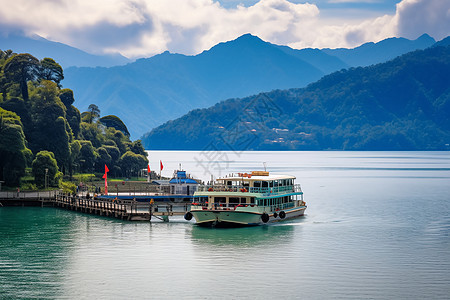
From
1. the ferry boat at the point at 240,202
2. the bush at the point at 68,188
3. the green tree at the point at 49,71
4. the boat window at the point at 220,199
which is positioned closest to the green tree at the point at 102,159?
the green tree at the point at 49,71

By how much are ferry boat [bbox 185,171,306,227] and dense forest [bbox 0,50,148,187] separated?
1818 inches

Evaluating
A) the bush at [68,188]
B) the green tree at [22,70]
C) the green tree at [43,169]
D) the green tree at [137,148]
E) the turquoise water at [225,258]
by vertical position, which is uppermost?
the green tree at [22,70]

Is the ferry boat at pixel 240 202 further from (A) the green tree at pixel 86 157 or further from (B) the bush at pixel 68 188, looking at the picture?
(A) the green tree at pixel 86 157

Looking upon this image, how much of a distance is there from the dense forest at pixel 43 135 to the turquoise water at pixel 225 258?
89.2 ft

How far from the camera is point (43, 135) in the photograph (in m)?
130

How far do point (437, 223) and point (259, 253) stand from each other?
3224 cm

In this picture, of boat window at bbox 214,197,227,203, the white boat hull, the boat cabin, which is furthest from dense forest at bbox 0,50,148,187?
the white boat hull

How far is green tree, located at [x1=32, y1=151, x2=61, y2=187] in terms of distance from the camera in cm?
11094

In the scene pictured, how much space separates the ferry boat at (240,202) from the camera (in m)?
69.9

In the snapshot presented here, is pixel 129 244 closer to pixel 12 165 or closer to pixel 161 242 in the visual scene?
pixel 161 242

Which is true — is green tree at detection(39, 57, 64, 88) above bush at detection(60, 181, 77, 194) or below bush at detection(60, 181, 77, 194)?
above

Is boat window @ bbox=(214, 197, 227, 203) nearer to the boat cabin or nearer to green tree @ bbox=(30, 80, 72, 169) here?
the boat cabin

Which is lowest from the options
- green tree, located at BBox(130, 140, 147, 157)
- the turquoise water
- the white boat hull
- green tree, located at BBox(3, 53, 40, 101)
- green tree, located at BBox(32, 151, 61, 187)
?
the turquoise water

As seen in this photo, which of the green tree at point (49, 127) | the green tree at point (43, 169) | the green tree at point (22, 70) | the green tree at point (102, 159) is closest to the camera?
the green tree at point (43, 169)
